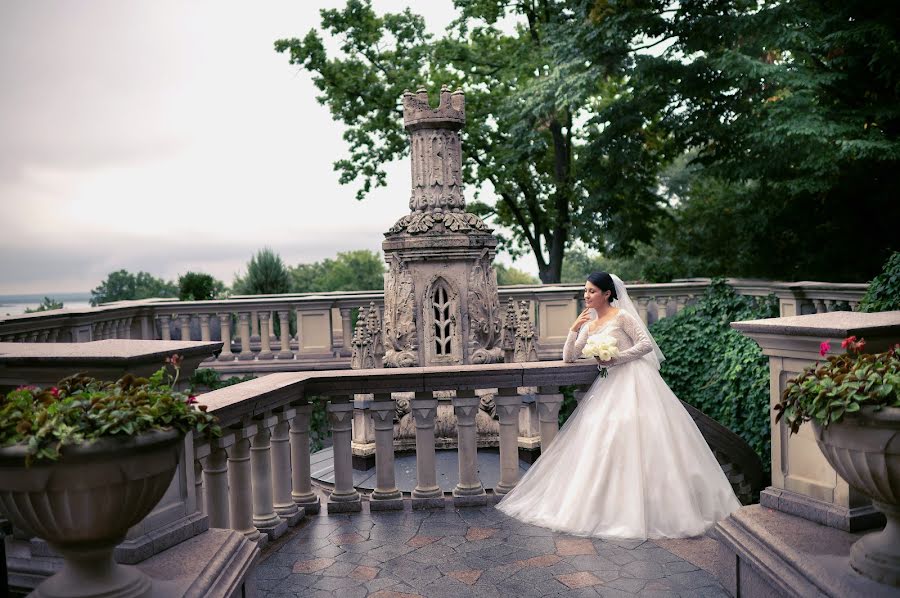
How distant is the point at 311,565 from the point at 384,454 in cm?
119

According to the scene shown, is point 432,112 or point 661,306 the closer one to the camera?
point 432,112

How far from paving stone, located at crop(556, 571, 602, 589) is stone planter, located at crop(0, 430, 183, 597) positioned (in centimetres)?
252

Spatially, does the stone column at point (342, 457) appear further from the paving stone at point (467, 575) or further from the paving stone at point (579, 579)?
the paving stone at point (579, 579)

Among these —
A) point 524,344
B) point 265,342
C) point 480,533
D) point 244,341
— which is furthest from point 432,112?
point 244,341

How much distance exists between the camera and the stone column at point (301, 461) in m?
5.85

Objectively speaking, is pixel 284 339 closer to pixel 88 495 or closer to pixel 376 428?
pixel 376 428

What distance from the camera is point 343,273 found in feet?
111

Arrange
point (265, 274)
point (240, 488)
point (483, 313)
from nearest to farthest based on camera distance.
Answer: point (240, 488) < point (483, 313) < point (265, 274)

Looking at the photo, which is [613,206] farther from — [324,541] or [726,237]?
[324,541]

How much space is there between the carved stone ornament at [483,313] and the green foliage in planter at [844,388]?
6067mm

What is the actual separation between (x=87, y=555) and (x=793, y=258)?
16.0 metres

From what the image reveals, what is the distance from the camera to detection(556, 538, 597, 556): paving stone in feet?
16.6

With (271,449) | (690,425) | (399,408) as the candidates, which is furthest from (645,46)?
(271,449)

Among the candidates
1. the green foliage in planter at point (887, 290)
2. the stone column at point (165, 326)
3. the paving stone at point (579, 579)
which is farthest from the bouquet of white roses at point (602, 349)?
the stone column at point (165, 326)
